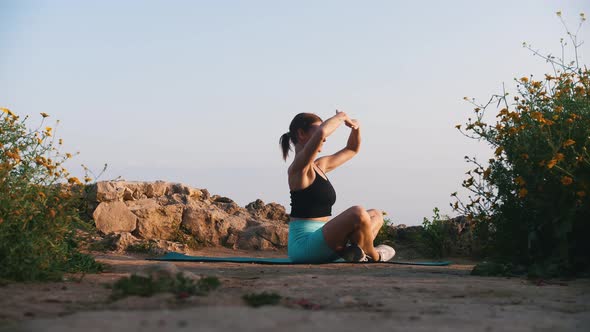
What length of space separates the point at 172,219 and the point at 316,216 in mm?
3162

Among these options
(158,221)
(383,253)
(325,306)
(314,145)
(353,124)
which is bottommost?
(325,306)

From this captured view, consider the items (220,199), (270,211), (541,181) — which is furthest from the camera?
(220,199)

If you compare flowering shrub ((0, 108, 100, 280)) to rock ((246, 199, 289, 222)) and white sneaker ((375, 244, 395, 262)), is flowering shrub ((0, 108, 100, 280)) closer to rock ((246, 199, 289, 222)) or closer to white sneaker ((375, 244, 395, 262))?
white sneaker ((375, 244, 395, 262))

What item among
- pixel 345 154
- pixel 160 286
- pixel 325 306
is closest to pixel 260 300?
pixel 325 306

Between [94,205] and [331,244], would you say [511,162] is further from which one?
[94,205]

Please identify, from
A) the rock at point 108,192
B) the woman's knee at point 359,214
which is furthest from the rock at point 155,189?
the woman's knee at point 359,214

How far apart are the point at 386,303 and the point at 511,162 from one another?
9.77 feet

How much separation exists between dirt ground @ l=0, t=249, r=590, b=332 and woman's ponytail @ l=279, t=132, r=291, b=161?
1.71 metres

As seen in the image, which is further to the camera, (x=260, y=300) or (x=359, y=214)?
(x=359, y=214)

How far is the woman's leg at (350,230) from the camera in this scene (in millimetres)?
6414

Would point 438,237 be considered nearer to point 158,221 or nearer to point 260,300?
point 158,221

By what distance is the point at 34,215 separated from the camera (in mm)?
5035

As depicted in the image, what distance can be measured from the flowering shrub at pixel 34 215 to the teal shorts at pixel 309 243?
6.63 feet

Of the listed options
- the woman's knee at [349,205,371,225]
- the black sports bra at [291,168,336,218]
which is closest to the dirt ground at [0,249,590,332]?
the woman's knee at [349,205,371,225]
